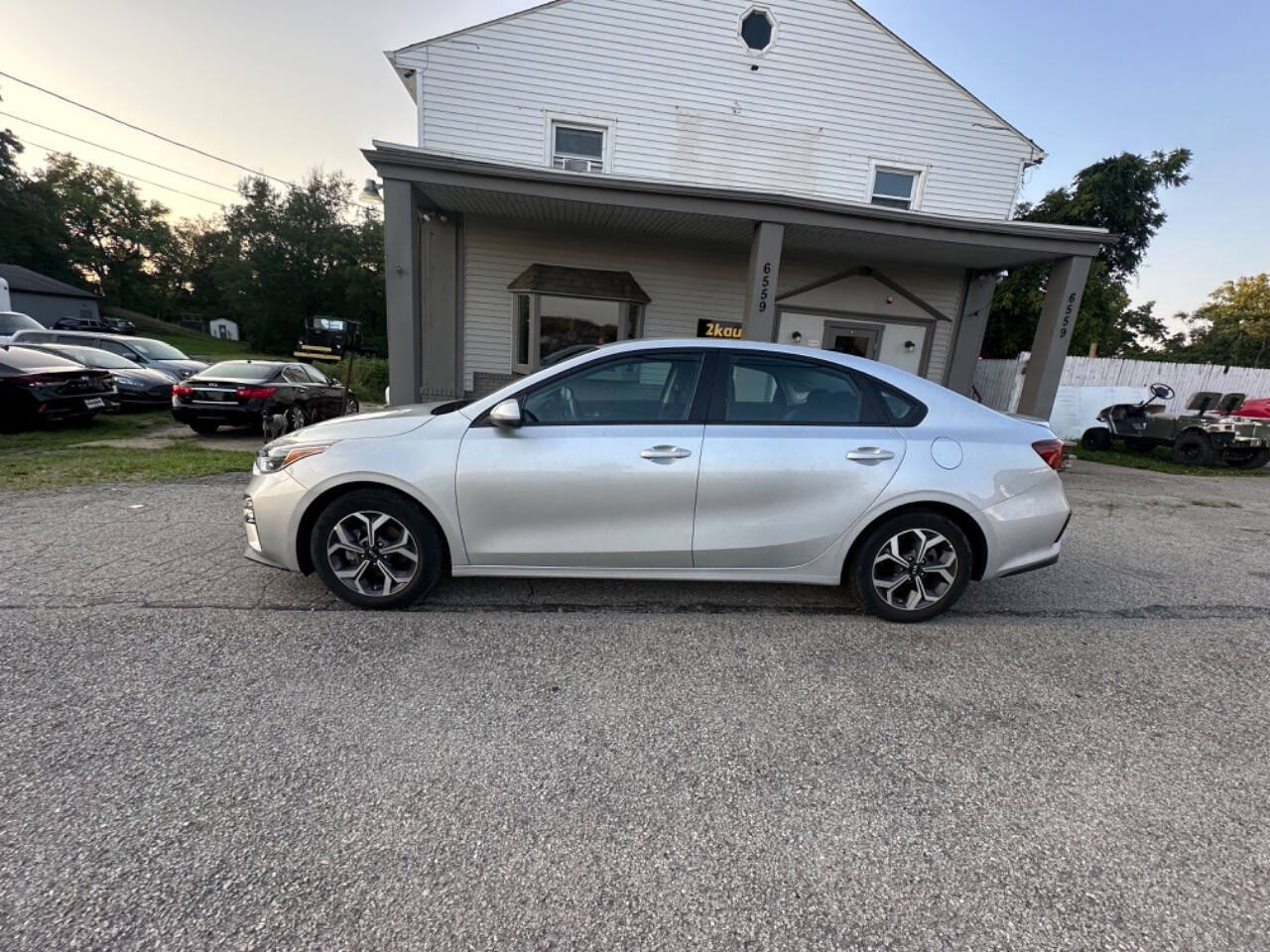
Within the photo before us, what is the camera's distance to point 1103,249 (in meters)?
21.2

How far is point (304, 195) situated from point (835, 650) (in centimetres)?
5051

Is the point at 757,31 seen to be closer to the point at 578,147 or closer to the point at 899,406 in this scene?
the point at 578,147

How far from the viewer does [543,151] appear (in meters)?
10.3

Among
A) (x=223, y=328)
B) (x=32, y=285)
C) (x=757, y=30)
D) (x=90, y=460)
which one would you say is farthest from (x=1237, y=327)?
(x=223, y=328)

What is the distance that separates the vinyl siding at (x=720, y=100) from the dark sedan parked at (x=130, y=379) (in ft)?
24.9

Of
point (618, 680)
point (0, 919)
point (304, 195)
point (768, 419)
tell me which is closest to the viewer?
point (0, 919)

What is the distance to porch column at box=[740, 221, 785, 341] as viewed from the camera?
26.8 ft

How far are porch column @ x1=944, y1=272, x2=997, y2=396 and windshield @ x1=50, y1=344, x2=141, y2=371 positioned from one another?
17066mm

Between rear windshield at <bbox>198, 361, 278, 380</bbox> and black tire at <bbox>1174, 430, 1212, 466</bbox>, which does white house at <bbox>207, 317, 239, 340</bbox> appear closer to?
rear windshield at <bbox>198, 361, 278, 380</bbox>

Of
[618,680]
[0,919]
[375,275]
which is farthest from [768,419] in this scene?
[375,275]

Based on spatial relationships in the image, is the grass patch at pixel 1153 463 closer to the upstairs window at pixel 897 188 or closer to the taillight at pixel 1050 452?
the upstairs window at pixel 897 188

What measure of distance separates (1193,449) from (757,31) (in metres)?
12.1

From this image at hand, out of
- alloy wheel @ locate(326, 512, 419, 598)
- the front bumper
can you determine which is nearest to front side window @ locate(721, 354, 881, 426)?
alloy wheel @ locate(326, 512, 419, 598)

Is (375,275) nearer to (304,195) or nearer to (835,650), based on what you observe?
(304,195)
